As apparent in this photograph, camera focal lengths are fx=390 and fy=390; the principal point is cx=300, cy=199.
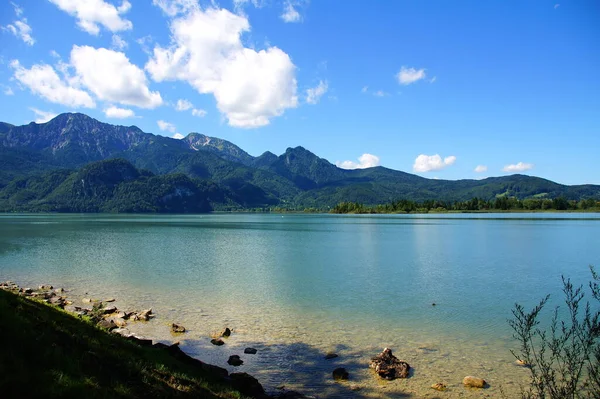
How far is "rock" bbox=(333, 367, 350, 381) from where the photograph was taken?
15.3 metres

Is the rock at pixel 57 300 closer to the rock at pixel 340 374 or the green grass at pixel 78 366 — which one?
the green grass at pixel 78 366

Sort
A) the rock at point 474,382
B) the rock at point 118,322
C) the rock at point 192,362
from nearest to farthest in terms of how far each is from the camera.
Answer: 1. the rock at point 192,362
2. the rock at point 474,382
3. the rock at point 118,322

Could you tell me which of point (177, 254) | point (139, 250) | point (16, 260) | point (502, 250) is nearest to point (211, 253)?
point (177, 254)

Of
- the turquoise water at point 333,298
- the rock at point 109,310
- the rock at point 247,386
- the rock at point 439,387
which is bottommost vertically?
the turquoise water at point 333,298

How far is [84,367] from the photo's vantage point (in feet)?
29.6

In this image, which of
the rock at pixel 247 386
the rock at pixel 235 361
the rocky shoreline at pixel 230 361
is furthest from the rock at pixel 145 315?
the rock at pixel 247 386

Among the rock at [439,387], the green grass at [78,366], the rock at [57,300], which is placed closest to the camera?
the green grass at [78,366]

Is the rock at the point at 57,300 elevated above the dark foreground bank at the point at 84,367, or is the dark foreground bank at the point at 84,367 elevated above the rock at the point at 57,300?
the dark foreground bank at the point at 84,367

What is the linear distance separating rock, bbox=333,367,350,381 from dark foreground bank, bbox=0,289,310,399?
3.45m

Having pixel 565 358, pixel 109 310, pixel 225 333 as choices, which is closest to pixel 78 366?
pixel 225 333

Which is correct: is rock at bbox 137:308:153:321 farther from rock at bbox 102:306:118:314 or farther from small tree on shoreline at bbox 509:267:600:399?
small tree on shoreline at bbox 509:267:600:399

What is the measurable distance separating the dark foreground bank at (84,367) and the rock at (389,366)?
5096mm

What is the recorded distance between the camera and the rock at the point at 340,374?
602 inches

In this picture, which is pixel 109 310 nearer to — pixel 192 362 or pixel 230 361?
pixel 230 361
